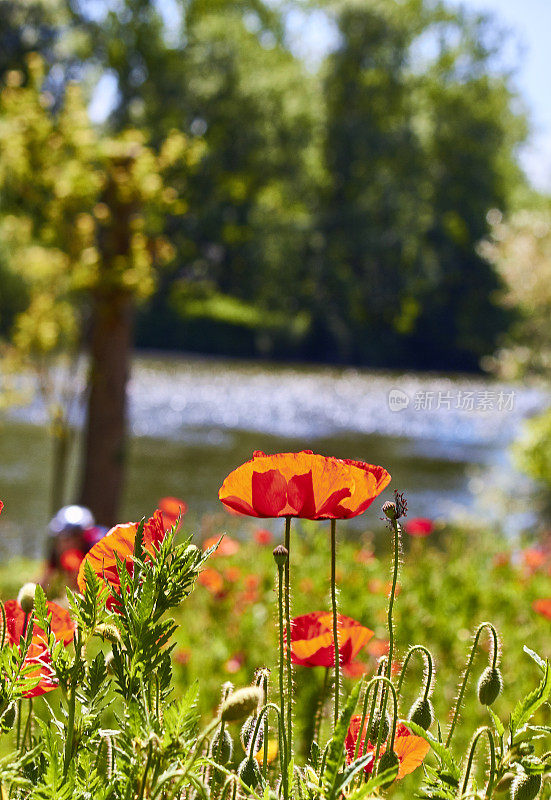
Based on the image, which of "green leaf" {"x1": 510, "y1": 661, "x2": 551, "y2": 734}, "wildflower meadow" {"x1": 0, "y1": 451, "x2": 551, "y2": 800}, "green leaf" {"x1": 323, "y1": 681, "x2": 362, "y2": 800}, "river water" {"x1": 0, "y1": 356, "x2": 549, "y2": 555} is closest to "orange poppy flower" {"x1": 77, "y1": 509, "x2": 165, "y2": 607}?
"wildflower meadow" {"x1": 0, "y1": 451, "x2": 551, "y2": 800}

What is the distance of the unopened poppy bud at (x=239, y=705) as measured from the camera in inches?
26.2

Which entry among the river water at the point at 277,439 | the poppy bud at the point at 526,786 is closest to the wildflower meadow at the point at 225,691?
the poppy bud at the point at 526,786

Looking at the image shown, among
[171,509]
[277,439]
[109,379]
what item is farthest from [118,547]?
[277,439]

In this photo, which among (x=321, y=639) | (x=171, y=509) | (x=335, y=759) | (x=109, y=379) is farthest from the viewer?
(x=109, y=379)

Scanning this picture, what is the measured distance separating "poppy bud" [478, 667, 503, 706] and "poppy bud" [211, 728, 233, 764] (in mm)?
238

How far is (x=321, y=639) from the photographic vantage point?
0.95m

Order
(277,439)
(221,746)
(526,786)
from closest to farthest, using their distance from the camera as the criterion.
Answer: (526,786) < (221,746) < (277,439)

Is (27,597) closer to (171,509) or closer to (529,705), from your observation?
(529,705)

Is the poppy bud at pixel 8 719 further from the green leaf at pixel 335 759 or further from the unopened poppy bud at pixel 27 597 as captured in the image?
the green leaf at pixel 335 759

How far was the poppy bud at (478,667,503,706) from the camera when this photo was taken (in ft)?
2.81

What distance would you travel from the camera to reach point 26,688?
71 cm

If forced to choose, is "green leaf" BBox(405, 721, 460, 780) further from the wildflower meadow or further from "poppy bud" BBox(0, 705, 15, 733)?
"poppy bud" BBox(0, 705, 15, 733)

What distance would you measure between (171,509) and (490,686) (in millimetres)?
3467

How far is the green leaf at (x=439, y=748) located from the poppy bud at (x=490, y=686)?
0.13m
